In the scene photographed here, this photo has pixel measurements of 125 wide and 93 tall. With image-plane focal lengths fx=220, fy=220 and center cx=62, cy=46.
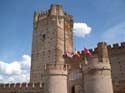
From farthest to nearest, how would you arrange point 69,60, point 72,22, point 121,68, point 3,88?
1. point 72,22
2. point 69,60
3. point 3,88
4. point 121,68

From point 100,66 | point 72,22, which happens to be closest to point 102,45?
point 100,66

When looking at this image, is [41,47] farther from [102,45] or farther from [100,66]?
[100,66]

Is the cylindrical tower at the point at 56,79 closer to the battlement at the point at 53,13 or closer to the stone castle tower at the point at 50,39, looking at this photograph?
the stone castle tower at the point at 50,39

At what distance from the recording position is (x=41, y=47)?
38469 mm

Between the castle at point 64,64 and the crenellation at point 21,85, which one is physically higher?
the castle at point 64,64

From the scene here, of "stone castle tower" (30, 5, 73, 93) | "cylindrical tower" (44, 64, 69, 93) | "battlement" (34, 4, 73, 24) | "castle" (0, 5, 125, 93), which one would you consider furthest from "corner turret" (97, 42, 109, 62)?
"battlement" (34, 4, 73, 24)

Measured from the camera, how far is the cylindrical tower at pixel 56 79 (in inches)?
892

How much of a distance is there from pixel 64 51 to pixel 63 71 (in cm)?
1452

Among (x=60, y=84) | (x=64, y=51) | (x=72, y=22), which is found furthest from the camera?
(x=72, y=22)

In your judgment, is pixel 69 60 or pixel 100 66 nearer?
pixel 100 66

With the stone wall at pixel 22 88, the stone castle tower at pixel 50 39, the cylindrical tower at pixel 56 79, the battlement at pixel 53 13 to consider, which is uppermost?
the battlement at pixel 53 13

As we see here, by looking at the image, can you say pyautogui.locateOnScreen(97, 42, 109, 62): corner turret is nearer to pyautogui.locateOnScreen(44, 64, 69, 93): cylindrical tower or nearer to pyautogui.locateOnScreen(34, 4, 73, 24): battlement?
pyautogui.locateOnScreen(44, 64, 69, 93): cylindrical tower

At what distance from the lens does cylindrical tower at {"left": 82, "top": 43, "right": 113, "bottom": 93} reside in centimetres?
1944

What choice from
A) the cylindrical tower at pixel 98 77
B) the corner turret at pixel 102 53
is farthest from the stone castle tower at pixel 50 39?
the cylindrical tower at pixel 98 77
